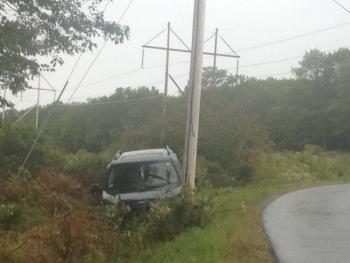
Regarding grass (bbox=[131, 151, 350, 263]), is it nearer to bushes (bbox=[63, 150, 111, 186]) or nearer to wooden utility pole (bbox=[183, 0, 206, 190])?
wooden utility pole (bbox=[183, 0, 206, 190])

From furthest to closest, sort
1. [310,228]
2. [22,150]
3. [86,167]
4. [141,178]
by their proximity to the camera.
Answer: [22,150]
[86,167]
[141,178]
[310,228]

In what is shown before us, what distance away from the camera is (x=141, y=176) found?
13.4 metres

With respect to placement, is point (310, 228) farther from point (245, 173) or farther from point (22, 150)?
point (245, 173)

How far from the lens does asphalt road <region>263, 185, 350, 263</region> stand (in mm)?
8217

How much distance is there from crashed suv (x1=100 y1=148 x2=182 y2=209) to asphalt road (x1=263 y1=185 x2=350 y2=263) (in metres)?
2.27

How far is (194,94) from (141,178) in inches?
89.1

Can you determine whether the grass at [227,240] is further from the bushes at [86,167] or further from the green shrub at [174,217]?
the bushes at [86,167]

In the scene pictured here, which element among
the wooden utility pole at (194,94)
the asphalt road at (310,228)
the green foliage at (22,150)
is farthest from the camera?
the green foliage at (22,150)

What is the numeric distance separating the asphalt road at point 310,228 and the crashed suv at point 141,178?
7.44ft

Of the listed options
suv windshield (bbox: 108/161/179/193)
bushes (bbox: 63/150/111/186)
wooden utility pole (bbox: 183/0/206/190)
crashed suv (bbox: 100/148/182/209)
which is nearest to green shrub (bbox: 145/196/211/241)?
crashed suv (bbox: 100/148/182/209)

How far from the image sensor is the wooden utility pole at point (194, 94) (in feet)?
42.2

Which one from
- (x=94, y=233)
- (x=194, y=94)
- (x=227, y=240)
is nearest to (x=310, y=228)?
(x=227, y=240)

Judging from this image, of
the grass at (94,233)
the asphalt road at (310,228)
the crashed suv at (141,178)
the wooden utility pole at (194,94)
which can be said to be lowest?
the grass at (94,233)

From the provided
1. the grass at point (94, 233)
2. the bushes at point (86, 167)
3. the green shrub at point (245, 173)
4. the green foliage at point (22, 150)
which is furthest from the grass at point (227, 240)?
the green shrub at point (245, 173)
